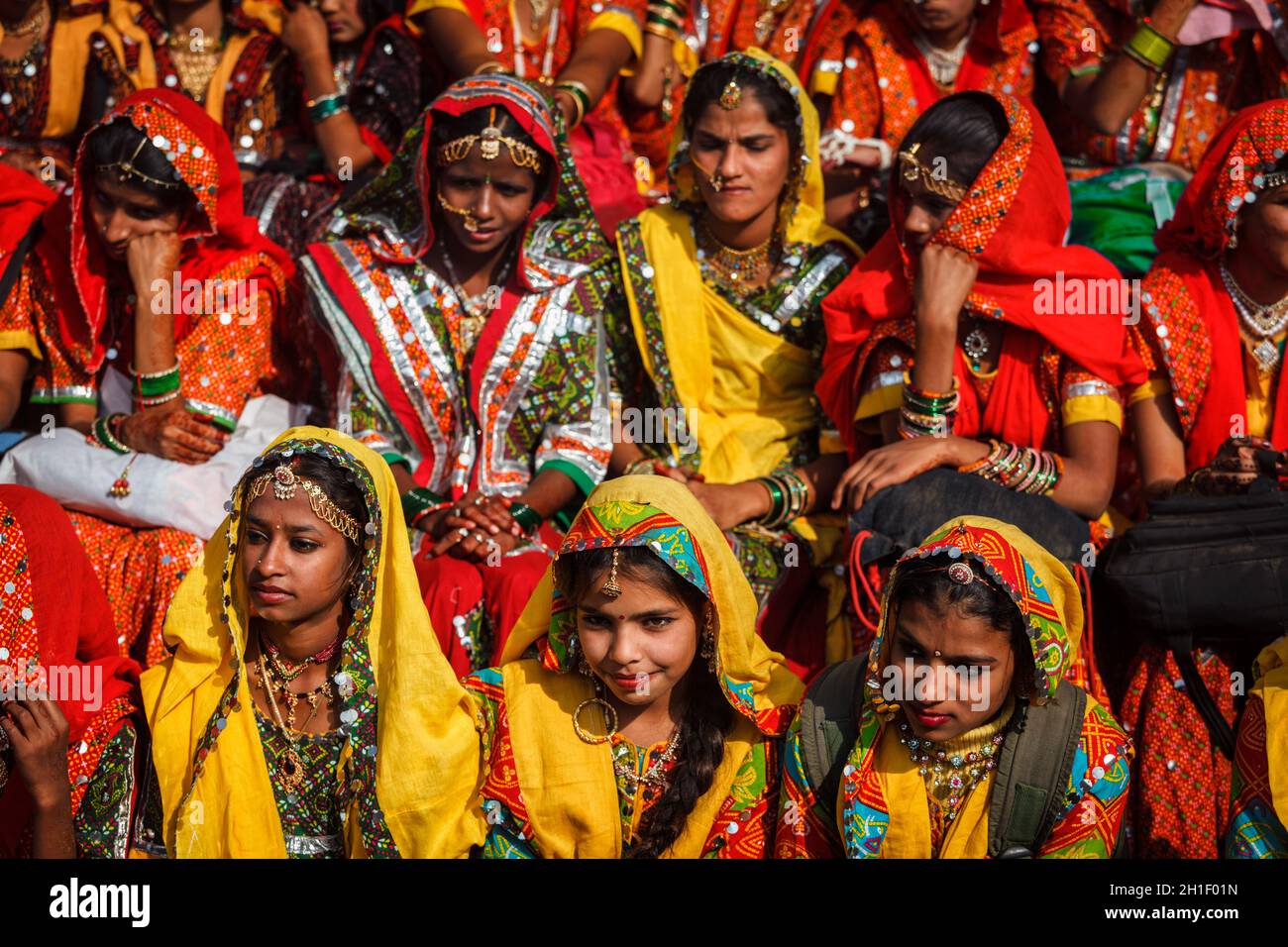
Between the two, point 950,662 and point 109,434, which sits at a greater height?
point 109,434

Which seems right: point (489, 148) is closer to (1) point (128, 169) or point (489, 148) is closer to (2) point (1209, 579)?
(1) point (128, 169)

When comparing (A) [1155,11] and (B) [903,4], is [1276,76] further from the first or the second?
(B) [903,4]

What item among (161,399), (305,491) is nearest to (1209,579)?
(305,491)

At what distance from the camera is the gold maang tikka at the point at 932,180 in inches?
200

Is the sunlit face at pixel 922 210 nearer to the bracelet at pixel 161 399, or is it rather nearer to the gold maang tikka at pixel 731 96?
the gold maang tikka at pixel 731 96

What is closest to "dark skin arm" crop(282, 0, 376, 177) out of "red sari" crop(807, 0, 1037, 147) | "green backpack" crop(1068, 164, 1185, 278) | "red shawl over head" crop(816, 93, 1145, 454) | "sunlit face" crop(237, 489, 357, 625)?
"red sari" crop(807, 0, 1037, 147)

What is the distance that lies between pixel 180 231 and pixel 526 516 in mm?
1557

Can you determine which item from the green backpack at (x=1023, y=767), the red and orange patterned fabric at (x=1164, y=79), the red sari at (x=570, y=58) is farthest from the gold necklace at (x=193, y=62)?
the green backpack at (x=1023, y=767)

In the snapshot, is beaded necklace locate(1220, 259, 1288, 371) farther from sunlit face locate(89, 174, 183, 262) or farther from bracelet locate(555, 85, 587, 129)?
sunlit face locate(89, 174, 183, 262)

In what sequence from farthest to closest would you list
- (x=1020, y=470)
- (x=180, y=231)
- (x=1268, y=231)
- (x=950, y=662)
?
(x=180, y=231) → (x=1268, y=231) → (x=1020, y=470) → (x=950, y=662)

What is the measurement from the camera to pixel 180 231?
18.5ft

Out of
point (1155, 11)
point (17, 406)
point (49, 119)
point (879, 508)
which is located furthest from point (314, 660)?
→ point (1155, 11)

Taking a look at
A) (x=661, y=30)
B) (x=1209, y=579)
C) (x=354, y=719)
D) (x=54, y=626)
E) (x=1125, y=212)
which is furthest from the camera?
(x=661, y=30)

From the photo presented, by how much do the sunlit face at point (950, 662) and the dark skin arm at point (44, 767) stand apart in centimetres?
192
